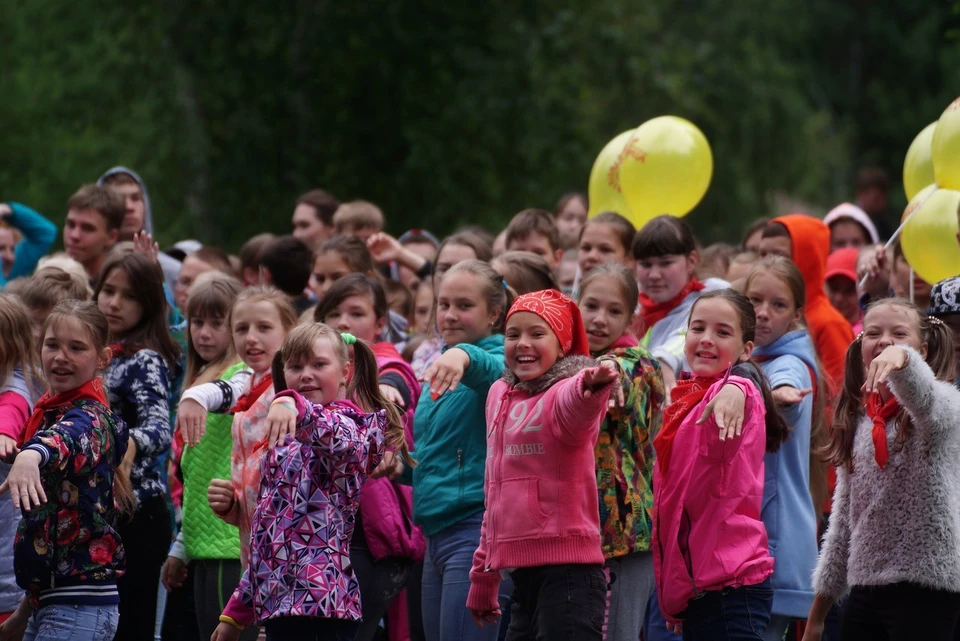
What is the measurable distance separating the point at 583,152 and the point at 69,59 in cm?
707

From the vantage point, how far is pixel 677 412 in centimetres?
563

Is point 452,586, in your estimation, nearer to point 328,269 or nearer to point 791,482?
point 791,482

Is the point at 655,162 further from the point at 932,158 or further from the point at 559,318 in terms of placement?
the point at 559,318

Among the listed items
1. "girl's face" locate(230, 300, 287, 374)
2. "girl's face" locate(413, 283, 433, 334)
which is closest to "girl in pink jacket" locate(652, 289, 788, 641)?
"girl's face" locate(230, 300, 287, 374)

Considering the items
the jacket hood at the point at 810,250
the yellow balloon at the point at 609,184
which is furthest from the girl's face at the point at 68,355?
the jacket hood at the point at 810,250

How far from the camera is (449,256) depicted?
26.3 feet

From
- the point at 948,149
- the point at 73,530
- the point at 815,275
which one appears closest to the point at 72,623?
the point at 73,530

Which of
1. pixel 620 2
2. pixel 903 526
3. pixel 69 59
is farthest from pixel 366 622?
pixel 620 2

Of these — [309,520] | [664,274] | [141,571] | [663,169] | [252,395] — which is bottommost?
[141,571]

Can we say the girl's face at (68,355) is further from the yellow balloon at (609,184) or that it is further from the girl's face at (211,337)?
the yellow balloon at (609,184)

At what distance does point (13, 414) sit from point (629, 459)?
8.71 ft

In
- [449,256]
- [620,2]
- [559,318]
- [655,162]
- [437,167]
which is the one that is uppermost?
[620,2]

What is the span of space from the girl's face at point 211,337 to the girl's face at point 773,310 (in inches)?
101

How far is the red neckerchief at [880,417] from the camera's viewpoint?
5422mm
